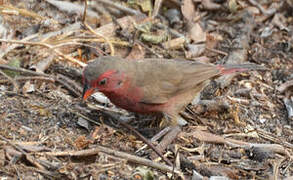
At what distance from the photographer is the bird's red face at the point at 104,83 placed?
4684 mm

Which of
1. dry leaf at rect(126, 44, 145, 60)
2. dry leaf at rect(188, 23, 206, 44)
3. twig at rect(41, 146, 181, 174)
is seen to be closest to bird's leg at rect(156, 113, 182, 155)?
twig at rect(41, 146, 181, 174)

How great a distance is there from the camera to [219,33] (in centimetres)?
726

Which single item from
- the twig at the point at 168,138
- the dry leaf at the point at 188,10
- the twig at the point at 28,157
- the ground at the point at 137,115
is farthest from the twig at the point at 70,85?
the dry leaf at the point at 188,10

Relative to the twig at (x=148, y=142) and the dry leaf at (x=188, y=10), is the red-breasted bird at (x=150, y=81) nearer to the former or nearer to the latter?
the twig at (x=148, y=142)

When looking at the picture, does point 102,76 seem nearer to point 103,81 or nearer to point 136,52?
point 103,81

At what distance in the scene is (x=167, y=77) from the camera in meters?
5.43

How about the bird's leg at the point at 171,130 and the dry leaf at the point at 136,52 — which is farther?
the dry leaf at the point at 136,52

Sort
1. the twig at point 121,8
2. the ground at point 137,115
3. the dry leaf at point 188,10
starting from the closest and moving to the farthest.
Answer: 1. the ground at point 137,115
2. the twig at point 121,8
3. the dry leaf at point 188,10

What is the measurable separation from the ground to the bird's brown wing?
1.12ft

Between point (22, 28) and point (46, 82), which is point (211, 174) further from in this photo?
point (22, 28)

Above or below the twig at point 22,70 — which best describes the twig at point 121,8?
above

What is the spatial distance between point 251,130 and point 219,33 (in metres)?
2.37

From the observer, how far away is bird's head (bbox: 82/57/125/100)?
464 centimetres

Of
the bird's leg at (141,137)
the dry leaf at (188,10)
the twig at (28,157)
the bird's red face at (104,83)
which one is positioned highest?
the dry leaf at (188,10)
